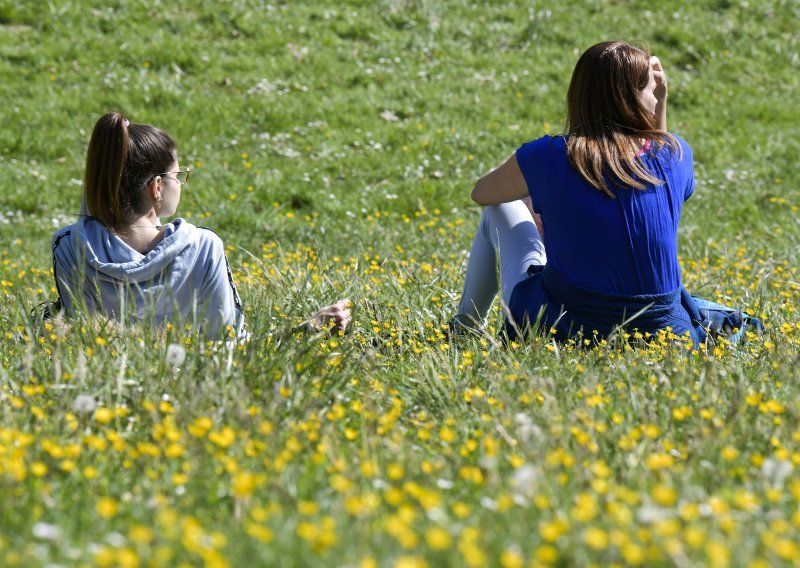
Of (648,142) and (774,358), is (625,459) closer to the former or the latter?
(774,358)

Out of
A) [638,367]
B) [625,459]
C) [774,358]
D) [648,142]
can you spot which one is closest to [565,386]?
[638,367]

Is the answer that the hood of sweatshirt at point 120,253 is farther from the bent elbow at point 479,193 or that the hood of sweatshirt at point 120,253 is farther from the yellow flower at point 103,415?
the bent elbow at point 479,193

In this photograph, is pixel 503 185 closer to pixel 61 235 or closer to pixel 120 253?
pixel 120 253

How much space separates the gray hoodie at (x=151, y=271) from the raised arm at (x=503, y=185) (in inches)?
45.7

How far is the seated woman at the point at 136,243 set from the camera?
3.64 metres

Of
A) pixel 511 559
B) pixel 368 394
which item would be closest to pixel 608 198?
pixel 368 394

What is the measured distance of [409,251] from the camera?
7.21 metres

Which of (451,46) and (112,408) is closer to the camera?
(112,408)

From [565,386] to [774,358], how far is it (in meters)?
0.91

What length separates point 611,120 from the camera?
12.6 feet

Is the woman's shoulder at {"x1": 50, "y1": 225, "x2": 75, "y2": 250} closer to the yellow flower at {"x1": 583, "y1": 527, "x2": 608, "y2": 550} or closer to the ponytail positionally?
the ponytail

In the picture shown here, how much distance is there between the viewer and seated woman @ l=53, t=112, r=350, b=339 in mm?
3645

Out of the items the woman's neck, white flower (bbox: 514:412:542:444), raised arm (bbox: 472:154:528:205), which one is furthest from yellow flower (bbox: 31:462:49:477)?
raised arm (bbox: 472:154:528:205)

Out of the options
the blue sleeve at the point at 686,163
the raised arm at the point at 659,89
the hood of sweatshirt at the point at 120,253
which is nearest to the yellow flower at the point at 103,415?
the hood of sweatshirt at the point at 120,253
